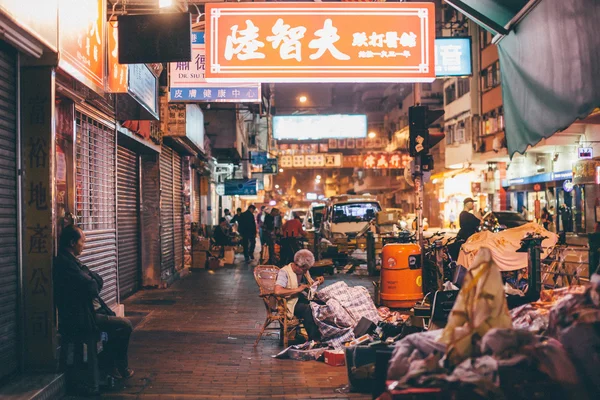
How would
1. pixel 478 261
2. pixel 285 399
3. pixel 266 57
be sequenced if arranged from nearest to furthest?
1. pixel 478 261
2. pixel 285 399
3. pixel 266 57

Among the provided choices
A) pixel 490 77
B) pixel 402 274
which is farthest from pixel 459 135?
pixel 402 274

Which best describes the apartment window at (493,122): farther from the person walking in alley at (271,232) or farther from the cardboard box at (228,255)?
the cardboard box at (228,255)

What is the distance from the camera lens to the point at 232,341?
878 cm

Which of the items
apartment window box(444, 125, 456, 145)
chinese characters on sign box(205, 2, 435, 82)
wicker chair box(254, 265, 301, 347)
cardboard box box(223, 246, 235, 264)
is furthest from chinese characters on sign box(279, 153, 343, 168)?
chinese characters on sign box(205, 2, 435, 82)

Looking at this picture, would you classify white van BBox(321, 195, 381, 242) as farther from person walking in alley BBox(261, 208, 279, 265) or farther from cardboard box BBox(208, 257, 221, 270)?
cardboard box BBox(208, 257, 221, 270)

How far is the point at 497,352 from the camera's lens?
3.63m

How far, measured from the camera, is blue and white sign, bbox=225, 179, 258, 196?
2814 centimetres

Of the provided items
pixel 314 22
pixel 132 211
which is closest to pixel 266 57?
pixel 314 22

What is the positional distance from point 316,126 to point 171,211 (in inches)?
655

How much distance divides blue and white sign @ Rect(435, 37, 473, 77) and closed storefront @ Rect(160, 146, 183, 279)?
7270mm

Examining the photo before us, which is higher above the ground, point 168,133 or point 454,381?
point 168,133

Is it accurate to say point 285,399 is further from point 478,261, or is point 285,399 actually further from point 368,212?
point 368,212

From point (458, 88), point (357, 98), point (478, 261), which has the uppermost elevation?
point (357, 98)

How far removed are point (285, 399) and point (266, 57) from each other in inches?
158
